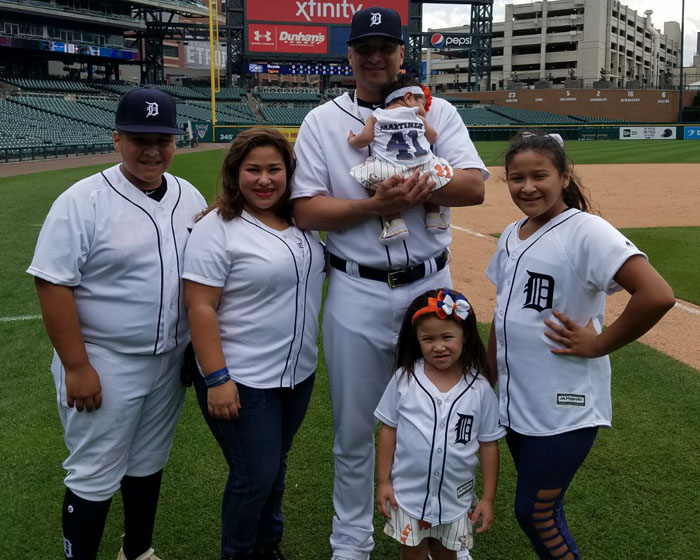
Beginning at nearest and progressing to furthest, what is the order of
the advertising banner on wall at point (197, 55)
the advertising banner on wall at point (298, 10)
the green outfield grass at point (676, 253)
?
1. the green outfield grass at point (676, 253)
2. the advertising banner on wall at point (298, 10)
3. the advertising banner on wall at point (197, 55)

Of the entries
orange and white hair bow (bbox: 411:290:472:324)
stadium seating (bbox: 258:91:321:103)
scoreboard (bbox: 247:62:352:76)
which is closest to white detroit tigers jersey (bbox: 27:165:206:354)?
orange and white hair bow (bbox: 411:290:472:324)

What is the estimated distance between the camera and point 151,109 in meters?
2.37

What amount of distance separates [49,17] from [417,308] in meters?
49.7

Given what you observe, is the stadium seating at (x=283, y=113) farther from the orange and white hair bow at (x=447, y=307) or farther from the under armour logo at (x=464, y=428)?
the under armour logo at (x=464, y=428)

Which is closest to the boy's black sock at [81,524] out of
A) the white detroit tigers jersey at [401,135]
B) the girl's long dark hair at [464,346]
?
the girl's long dark hair at [464,346]

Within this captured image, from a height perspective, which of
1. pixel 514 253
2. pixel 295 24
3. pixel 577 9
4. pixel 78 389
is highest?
pixel 577 9

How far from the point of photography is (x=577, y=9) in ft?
254

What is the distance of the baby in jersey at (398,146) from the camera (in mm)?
2480

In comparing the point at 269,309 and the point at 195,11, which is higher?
the point at 195,11

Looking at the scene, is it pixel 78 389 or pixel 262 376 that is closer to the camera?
pixel 78 389

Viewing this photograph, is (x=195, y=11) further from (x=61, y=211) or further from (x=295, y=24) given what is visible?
(x=61, y=211)

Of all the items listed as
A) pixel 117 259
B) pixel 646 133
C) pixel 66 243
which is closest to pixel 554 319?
pixel 117 259

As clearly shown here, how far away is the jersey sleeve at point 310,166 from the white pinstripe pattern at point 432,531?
4.05 ft

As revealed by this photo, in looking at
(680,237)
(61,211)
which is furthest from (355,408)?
(680,237)
